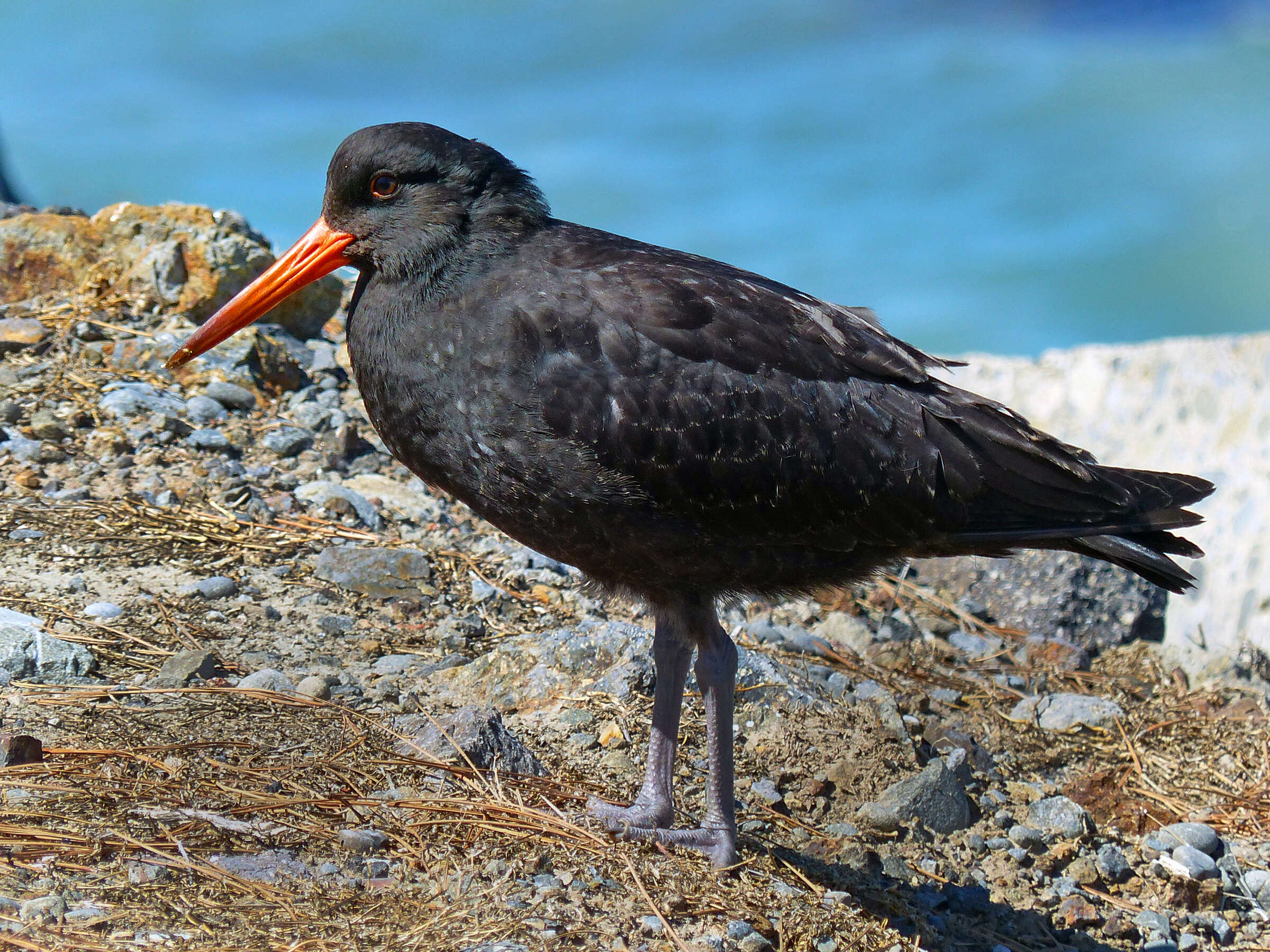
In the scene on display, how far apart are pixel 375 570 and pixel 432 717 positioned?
1439mm

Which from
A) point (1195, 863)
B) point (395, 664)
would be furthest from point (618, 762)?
point (1195, 863)

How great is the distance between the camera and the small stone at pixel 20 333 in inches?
275

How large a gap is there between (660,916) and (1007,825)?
2.18 m

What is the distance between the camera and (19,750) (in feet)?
12.2

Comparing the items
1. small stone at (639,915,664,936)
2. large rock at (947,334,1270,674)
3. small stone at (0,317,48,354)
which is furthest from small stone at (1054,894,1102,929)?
small stone at (0,317,48,354)

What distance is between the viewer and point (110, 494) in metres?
5.93

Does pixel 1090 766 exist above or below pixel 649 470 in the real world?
below

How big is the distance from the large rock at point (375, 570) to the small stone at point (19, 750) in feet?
6.40

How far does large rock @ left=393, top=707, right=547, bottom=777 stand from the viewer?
A: 422cm

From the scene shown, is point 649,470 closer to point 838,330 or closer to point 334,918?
point 838,330

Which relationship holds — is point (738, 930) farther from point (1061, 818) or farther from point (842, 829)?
point (1061, 818)

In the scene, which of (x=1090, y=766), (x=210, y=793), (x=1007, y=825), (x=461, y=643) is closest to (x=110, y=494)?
(x=461, y=643)

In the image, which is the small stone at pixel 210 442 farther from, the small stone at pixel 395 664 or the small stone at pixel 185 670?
the small stone at pixel 185 670

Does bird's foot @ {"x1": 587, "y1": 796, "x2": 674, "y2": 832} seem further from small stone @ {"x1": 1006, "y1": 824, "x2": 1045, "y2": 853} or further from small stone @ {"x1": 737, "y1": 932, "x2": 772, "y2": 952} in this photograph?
small stone @ {"x1": 1006, "y1": 824, "x2": 1045, "y2": 853}
